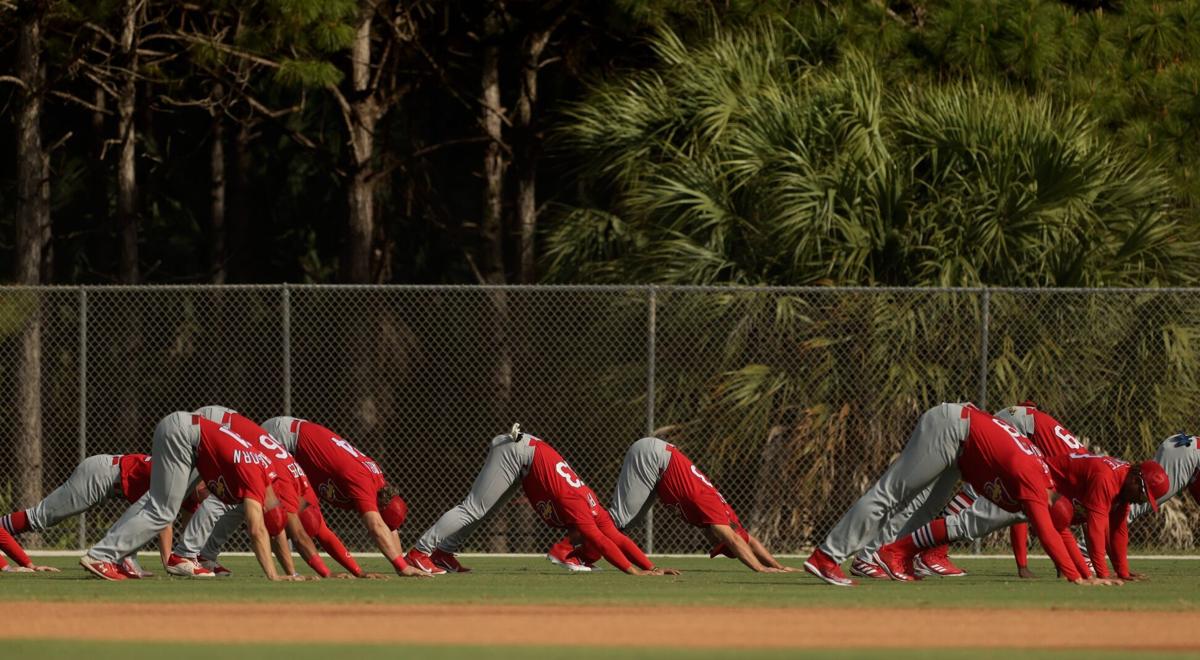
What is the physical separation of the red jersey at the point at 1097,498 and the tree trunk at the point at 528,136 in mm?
11158

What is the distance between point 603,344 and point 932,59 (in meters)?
5.38

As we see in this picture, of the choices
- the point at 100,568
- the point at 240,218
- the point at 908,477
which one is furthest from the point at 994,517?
the point at 240,218

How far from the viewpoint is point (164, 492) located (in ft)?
46.1

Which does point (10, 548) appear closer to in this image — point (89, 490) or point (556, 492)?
point (89, 490)

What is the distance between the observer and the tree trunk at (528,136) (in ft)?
83.0

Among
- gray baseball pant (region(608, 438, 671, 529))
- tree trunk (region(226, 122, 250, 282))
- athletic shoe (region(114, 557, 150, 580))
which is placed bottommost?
athletic shoe (region(114, 557, 150, 580))

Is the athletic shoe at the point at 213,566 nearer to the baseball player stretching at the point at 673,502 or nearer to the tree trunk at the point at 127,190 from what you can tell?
the baseball player stretching at the point at 673,502

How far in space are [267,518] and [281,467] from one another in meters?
0.40

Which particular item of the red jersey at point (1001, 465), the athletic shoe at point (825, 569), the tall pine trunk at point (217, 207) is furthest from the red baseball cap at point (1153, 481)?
the tall pine trunk at point (217, 207)

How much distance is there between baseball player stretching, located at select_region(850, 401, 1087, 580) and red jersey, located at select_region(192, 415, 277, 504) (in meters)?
4.29

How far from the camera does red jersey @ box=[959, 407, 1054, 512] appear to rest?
1385 centimetres

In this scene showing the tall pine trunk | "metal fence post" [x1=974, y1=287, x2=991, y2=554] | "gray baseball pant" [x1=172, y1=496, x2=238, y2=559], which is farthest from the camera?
the tall pine trunk

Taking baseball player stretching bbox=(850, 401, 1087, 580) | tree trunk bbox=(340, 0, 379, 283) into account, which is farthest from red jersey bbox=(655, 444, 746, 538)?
tree trunk bbox=(340, 0, 379, 283)

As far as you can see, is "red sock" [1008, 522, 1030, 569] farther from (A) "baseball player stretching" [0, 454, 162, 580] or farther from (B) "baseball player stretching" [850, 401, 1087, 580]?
(A) "baseball player stretching" [0, 454, 162, 580]
